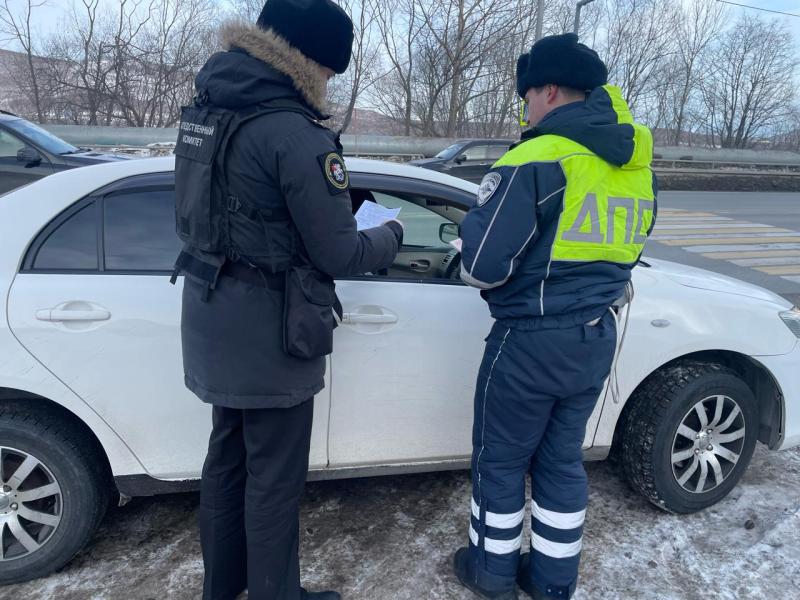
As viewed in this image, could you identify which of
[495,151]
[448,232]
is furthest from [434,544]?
[495,151]

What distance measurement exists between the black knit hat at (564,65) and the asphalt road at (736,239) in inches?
237

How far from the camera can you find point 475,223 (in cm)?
206

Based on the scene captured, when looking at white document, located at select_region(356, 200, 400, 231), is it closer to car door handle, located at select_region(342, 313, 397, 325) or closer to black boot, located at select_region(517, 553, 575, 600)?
car door handle, located at select_region(342, 313, 397, 325)

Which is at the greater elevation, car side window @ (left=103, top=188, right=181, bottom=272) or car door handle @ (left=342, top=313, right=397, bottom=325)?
car side window @ (left=103, top=188, right=181, bottom=272)

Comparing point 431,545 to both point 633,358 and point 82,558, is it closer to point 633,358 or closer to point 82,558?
point 633,358

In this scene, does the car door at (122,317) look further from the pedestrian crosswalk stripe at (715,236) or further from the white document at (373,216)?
the pedestrian crosswalk stripe at (715,236)

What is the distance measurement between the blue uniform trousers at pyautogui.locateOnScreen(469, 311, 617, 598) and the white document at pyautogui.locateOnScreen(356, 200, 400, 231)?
0.55 metres

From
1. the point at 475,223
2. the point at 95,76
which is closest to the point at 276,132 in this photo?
the point at 475,223

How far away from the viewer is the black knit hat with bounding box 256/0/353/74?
5.58 feet

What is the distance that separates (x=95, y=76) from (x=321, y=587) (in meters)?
24.4

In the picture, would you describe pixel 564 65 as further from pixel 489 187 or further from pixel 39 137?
pixel 39 137

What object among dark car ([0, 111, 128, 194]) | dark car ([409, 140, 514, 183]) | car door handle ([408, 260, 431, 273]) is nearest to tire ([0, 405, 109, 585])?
car door handle ([408, 260, 431, 273])

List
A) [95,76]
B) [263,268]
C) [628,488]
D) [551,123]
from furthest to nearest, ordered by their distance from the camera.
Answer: [95,76], [628,488], [551,123], [263,268]

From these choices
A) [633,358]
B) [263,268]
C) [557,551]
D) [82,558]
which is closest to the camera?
[263,268]
